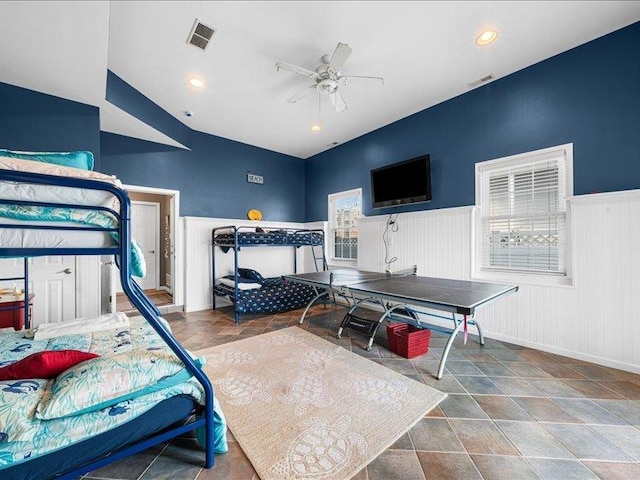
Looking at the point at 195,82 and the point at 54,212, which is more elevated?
the point at 195,82

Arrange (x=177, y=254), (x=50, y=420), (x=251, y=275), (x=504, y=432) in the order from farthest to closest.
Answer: (x=251, y=275)
(x=177, y=254)
(x=504, y=432)
(x=50, y=420)

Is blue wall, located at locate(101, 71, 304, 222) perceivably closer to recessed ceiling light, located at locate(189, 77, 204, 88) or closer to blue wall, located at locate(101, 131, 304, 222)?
blue wall, located at locate(101, 131, 304, 222)

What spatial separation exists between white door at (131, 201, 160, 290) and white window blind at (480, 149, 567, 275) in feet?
20.8

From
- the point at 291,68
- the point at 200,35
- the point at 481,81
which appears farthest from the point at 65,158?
the point at 481,81

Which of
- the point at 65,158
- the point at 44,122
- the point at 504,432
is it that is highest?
the point at 44,122

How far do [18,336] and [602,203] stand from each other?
486 cm

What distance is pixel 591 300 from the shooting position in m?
2.46

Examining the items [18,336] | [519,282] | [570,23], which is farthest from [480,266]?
[18,336]

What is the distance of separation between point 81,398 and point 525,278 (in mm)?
3722

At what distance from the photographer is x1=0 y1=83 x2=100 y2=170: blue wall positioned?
245 centimetres

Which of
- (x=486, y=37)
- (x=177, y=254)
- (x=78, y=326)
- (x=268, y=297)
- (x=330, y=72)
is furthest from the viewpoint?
(x=177, y=254)

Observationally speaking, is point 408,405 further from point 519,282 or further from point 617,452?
point 519,282

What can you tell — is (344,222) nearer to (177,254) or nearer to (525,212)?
(525,212)

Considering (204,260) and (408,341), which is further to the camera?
(204,260)
